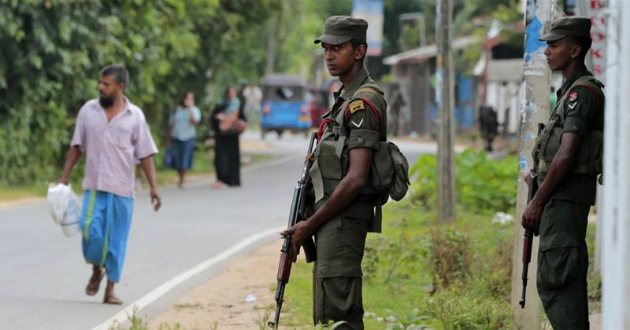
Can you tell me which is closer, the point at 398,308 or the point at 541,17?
the point at 541,17

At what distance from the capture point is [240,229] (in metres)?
15.4

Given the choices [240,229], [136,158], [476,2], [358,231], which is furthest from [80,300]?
[476,2]

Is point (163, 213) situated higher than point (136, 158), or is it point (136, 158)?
point (136, 158)

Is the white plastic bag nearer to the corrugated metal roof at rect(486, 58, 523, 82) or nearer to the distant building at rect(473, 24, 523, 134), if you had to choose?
the distant building at rect(473, 24, 523, 134)

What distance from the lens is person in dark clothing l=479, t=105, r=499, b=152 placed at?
122 ft

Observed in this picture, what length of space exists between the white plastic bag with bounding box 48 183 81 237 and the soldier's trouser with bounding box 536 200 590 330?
13.9 ft

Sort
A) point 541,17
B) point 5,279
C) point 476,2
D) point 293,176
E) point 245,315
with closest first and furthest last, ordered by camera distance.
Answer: point 541,17 → point 245,315 → point 5,279 → point 293,176 → point 476,2

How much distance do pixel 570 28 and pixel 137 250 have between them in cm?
760

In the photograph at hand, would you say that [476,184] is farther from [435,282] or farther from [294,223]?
[294,223]

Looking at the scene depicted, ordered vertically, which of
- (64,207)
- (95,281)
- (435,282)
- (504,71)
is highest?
(64,207)

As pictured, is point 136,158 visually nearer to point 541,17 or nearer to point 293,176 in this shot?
point 541,17

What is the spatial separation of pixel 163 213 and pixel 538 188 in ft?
36.0

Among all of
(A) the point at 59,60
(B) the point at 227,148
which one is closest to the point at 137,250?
(A) the point at 59,60

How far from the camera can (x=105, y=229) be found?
373 inches
